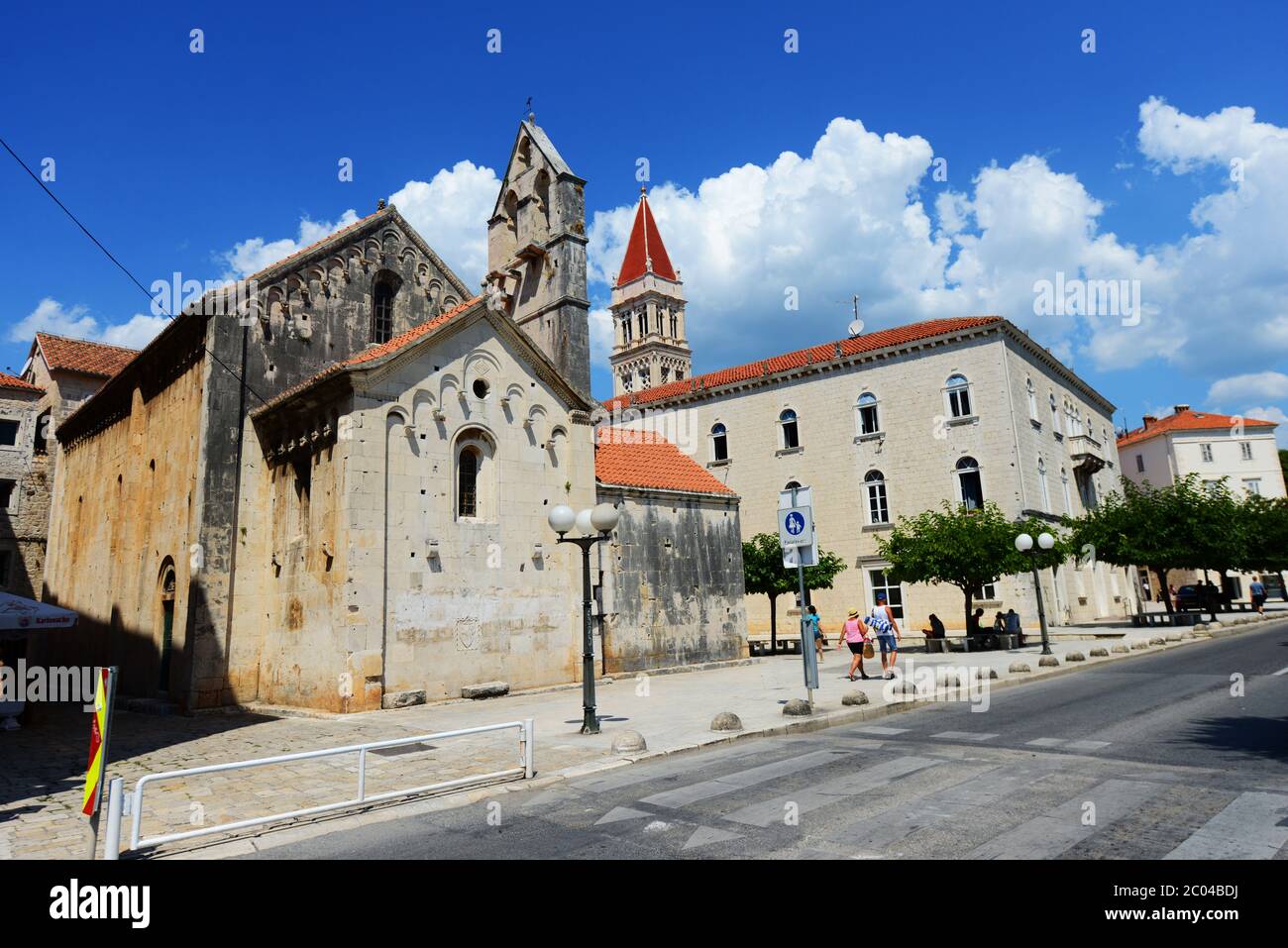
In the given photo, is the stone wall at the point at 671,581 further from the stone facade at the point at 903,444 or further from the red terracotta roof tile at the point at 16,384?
the red terracotta roof tile at the point at 16,384

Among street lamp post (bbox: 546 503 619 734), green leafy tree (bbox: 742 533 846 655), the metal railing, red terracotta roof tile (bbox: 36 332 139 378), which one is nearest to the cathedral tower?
green leafy tree (bbox: 742 533 846 655)

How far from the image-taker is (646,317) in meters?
86.0

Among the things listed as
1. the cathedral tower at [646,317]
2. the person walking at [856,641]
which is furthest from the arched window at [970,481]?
the cathedral tower at [646,317]

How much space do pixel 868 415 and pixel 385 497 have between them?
92.8 feet

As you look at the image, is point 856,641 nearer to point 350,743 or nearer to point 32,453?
point 350,743

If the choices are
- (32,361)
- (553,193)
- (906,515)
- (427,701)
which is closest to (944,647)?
(906,515)

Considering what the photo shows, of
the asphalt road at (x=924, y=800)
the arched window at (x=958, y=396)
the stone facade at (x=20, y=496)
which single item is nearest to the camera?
the asphalt road at (x=924, y=800)

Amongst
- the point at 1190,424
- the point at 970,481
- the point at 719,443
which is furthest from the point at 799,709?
the point at 1190,424

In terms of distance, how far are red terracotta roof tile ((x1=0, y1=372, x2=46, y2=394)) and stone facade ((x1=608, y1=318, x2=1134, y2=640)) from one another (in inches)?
1202

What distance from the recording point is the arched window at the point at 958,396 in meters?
35.4

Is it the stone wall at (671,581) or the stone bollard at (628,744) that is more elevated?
the stone wall at (671,581)

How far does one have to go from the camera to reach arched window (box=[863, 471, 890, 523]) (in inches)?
1475

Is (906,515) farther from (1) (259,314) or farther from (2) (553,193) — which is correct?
(1) (259,314)

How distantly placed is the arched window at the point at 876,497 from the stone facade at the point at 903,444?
0.05 meters
